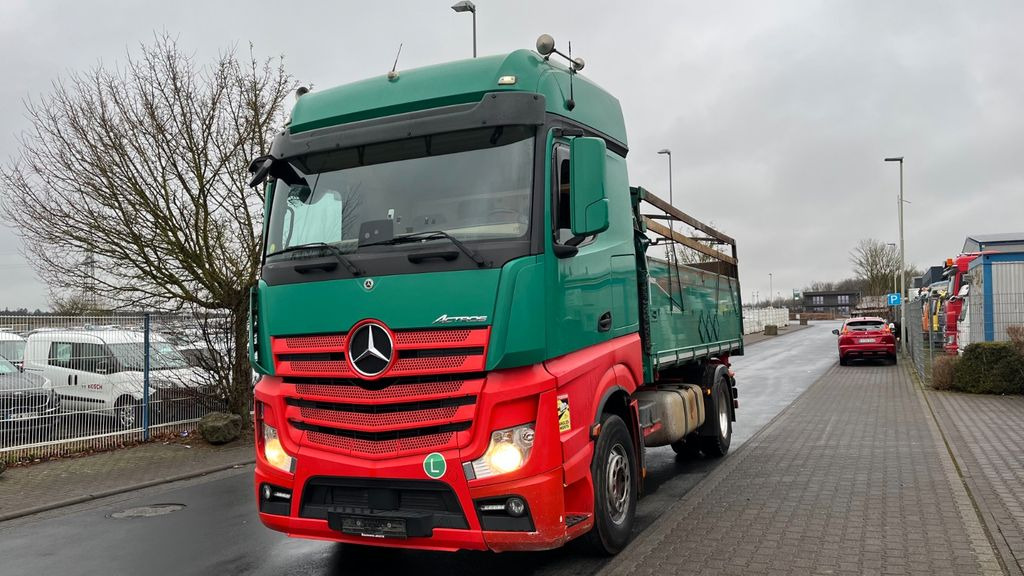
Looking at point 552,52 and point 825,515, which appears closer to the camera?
point 552,52

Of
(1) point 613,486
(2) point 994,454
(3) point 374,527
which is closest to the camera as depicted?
(3) point 374,527

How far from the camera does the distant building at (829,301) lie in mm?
128750

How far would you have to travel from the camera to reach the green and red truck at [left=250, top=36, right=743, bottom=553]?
4.20 metres

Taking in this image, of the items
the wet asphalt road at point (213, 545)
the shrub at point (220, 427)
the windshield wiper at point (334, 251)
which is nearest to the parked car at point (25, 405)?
the shrub at point (220, 427)

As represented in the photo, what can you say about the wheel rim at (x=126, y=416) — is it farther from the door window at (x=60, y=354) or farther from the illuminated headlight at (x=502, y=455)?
the illuminated headlight at (x=502, y=455)

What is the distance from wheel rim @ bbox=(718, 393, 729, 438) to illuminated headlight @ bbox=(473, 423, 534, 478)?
526cm

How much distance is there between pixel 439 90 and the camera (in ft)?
15.9

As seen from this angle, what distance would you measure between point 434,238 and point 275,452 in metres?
1.69

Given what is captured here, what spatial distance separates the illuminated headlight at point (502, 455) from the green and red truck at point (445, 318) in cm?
1

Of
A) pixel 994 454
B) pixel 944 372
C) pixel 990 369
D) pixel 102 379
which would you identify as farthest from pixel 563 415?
pixel 944 372

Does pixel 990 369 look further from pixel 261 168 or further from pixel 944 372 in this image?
pixel 261 168

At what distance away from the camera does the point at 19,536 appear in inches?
258

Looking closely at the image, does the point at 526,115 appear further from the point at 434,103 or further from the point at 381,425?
the point at 381,425

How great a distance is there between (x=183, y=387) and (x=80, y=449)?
1657mm
